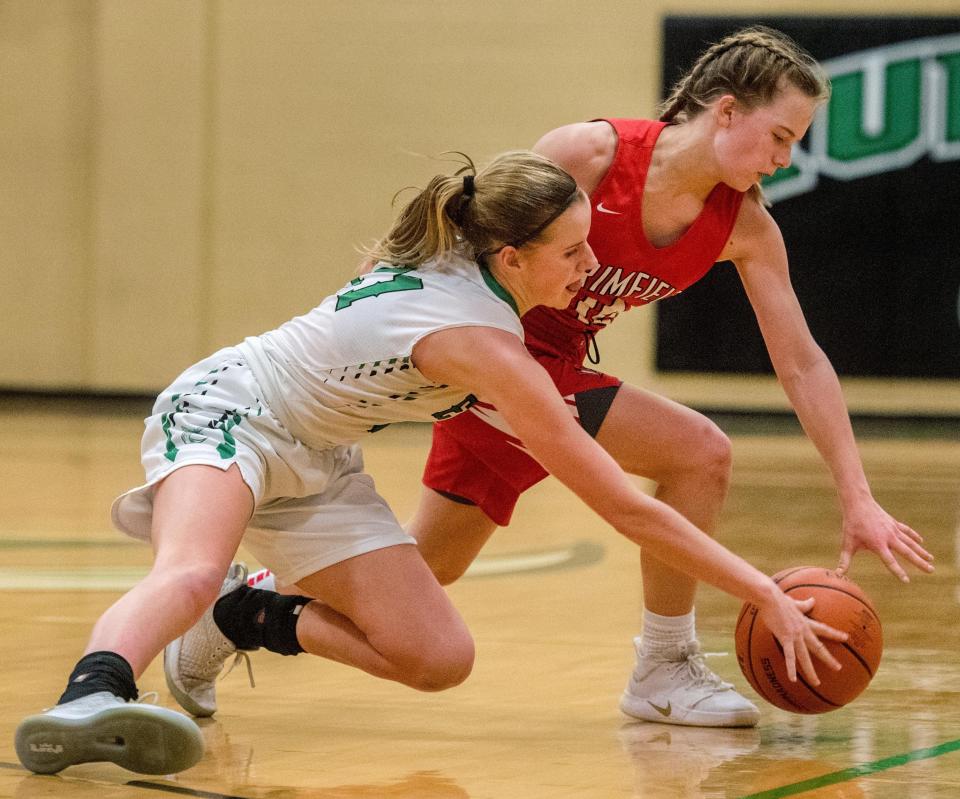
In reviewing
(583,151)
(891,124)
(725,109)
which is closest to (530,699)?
(583,151)

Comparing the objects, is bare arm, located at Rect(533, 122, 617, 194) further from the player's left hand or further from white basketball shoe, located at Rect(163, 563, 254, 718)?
white basketball shoe, located at Rect(163, 563, 254, 718)

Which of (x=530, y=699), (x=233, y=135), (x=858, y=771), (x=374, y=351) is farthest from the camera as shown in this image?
(x=233, y=135)

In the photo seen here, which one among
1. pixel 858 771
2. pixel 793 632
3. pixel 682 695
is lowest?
pixel 682 695

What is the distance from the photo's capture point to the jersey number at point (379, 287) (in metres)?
3.08

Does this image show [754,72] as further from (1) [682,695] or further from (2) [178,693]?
(2) [178,693]

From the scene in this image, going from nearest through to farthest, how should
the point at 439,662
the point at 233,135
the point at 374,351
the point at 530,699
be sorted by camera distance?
the point at 374,351 < the point at 439,662 < the point at 530,699 < the point at 233,135

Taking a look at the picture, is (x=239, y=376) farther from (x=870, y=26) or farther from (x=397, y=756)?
(x=870, y=26)

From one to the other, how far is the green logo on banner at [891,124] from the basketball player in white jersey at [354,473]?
8.84 metres

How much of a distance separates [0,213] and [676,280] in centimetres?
1005

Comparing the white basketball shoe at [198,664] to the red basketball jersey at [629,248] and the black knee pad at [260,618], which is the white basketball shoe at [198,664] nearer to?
the black knee pad at [260,618]

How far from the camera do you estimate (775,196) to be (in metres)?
11.6

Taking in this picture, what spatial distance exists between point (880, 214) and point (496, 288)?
29.7 feet

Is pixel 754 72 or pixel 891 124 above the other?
pixel 754 72

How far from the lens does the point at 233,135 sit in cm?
1225
